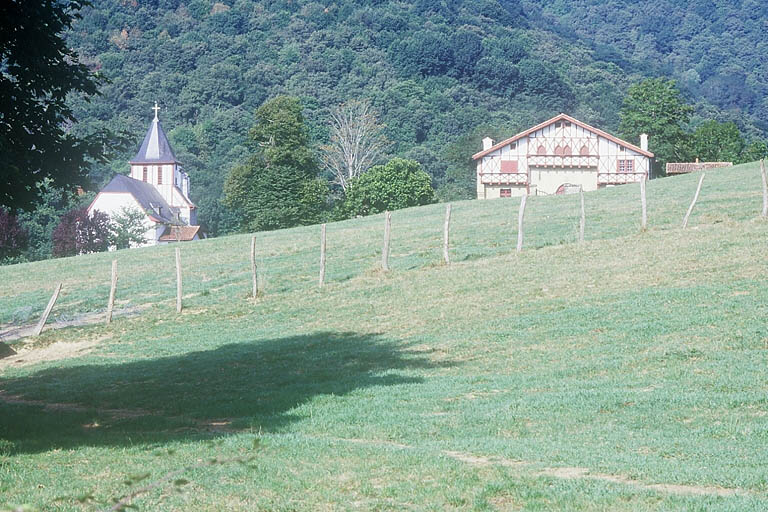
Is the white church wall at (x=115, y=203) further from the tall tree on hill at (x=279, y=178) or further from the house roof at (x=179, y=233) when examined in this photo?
the tall tree on hill at (x=279, y=178)

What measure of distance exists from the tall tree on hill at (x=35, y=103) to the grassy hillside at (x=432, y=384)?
12.5ft

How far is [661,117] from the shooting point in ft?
307

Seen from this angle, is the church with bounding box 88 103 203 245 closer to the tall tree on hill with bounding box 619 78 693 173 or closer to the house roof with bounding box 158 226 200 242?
the house roof with bounding box 158 226 200 242

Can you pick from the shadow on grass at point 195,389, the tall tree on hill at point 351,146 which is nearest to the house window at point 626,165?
the tall tree on hill at point 351,146

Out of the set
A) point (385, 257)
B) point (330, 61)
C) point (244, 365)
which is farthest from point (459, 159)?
point (244, 365)

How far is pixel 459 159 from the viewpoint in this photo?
366 ft

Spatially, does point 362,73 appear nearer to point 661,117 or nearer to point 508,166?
point 661,117

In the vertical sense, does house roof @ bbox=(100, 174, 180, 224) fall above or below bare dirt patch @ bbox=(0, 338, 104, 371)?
above

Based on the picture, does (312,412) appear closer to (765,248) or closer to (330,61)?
(765,248)

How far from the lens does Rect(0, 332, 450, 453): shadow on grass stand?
514 inches

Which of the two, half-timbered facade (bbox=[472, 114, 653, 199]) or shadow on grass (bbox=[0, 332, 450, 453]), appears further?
half-timbered facade (bbox=[472, 114, 653, 199])

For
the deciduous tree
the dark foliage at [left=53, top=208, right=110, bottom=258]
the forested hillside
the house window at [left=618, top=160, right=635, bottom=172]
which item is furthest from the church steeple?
the house window at [left=618, top=160, right=635, bottom=172]

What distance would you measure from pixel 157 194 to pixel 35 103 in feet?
334

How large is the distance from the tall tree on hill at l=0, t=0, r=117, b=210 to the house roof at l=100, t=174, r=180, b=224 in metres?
80.1
